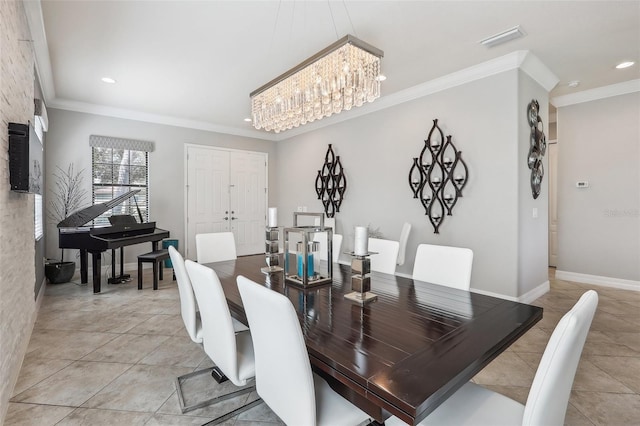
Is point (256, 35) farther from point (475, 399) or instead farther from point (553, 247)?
point (553, 247)

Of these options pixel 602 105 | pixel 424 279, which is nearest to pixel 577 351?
pixel 424 279

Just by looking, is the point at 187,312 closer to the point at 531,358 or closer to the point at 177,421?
the point at 177,421

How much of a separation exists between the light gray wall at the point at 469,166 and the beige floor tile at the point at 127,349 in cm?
333

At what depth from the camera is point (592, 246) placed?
4.57 meters

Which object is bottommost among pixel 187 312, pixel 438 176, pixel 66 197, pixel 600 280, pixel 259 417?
pixel 259 417

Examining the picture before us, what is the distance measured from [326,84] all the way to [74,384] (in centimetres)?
291

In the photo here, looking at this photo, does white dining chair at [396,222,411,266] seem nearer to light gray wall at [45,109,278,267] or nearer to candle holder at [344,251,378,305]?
candle holder at [344,251,378,305]

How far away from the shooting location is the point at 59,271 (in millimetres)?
4480

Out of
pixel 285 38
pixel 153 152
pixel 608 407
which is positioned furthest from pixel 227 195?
pixel 608 407

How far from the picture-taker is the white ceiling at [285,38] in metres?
2.58

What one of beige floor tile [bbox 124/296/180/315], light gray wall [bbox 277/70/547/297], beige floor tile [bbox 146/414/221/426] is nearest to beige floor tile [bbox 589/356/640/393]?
light gray wall [bbox 277/70/547/297]

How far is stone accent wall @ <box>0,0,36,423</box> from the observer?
1784 millimetres

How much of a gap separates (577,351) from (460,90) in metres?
3.64

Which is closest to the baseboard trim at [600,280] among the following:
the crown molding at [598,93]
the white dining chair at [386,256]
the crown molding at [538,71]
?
the crown molding at [598,93]
